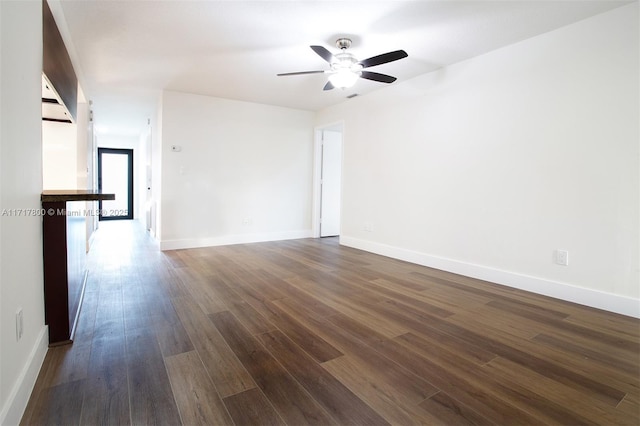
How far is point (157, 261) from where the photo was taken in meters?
4.28

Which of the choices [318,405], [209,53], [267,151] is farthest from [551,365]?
Answer: [267,151]

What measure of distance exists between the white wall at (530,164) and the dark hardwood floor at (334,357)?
1.42 feet

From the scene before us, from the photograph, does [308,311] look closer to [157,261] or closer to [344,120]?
[157,261]

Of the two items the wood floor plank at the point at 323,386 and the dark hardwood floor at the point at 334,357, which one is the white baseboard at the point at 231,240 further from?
the wood floor plank at the point at 323,386

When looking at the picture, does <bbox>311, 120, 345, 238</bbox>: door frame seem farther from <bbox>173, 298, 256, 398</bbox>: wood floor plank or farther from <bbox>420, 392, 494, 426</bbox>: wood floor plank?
<bbox>420, 392, 494, 426</bbox>: wood floor plank

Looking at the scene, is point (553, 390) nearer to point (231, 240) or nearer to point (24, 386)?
point (24, 386)

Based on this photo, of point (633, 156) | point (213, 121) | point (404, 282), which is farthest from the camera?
point (213, 121)

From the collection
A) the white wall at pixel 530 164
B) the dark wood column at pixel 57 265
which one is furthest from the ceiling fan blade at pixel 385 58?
the dark wood column at pixel 57 265

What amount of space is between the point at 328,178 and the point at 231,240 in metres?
2.27

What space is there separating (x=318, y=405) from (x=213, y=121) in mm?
4894

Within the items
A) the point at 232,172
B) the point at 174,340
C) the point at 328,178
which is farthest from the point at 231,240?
the point at 174,340

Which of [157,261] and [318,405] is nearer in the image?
[318,405]

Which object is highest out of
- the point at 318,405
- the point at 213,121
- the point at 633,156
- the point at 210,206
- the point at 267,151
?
the point at 213,121

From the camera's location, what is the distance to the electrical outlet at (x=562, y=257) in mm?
2982
